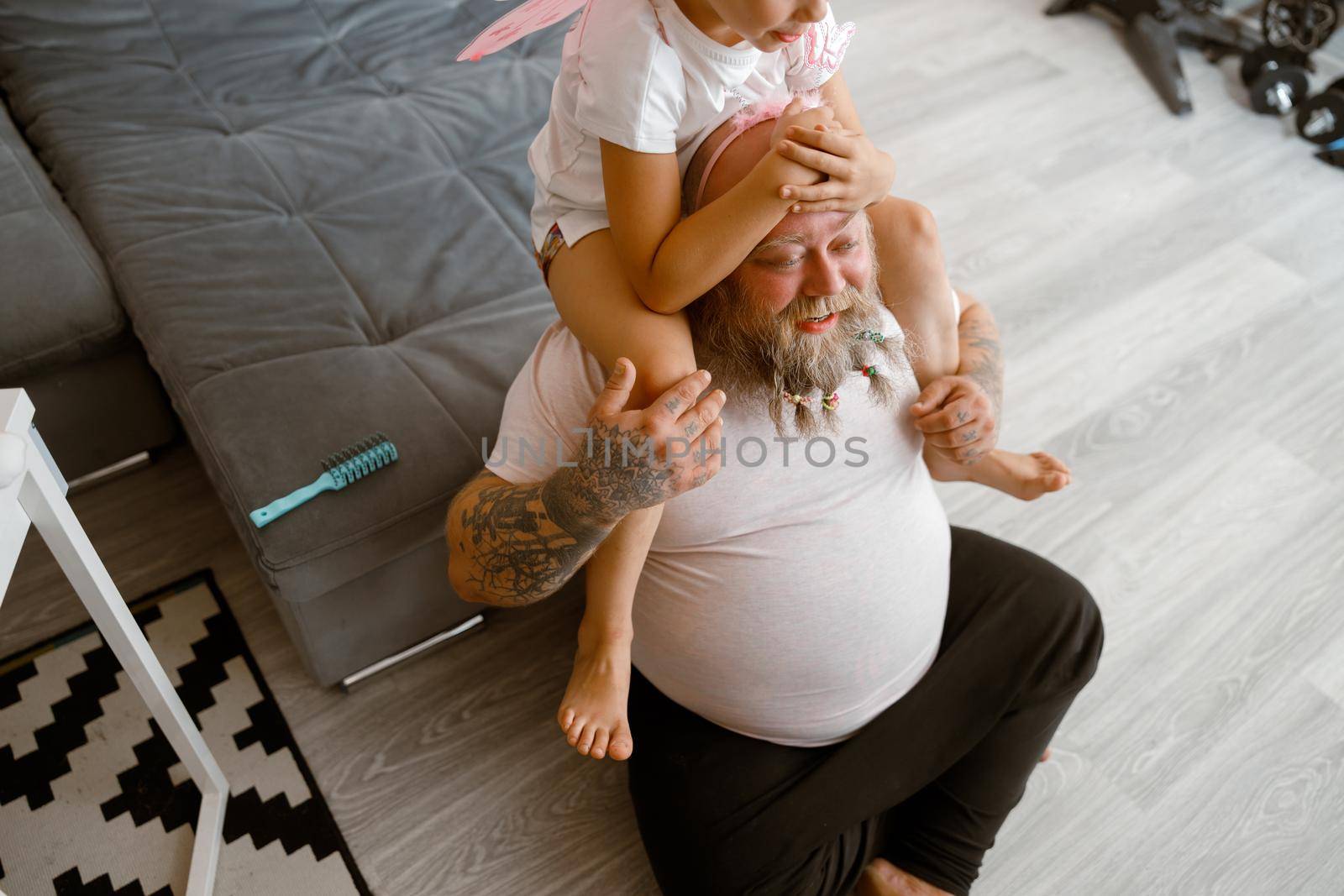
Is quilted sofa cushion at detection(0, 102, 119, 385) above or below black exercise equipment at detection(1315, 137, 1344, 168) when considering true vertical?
above

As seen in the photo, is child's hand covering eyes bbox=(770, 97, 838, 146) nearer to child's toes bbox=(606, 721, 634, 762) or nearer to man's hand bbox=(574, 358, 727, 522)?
man's hand bbox=(574, 358, 727, 522)

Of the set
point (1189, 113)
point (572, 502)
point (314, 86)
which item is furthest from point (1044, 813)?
point (1189, 113)

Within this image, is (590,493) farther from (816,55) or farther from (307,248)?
(307,248)

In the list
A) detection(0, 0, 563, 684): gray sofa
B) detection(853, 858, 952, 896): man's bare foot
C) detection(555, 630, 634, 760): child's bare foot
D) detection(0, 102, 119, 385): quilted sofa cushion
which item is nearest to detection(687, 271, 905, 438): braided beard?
detection(555, 630, 634, 760): child's bare foot

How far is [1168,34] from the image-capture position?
3010mm

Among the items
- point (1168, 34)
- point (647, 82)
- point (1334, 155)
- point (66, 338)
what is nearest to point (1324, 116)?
point (1334, 155)

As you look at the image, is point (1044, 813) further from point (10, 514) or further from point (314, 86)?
point (314, 86)

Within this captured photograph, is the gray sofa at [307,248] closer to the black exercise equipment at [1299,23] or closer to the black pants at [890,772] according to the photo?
the black pants at [890,772]

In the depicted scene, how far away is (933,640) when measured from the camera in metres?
1.33

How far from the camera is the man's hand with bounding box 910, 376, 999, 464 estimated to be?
121cm

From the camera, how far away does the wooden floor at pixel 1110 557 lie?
1.41 metres

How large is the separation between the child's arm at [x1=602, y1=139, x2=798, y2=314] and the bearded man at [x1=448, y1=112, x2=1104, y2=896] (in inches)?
2.8

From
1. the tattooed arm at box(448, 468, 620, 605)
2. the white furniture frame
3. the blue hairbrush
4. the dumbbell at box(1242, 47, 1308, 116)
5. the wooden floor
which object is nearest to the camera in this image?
the white furniture frame

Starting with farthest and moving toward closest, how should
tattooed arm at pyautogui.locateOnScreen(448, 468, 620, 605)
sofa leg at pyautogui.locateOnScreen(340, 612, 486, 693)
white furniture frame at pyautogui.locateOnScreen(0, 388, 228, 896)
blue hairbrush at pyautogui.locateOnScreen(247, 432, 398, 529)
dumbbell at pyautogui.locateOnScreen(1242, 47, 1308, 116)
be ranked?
1. dumbbell at pyautogui.locateOnScreen(1242, 47, 1308, 116)
2. sofa leg at pyautogui.locateOnScreen(340, 612, 486, 693)
3. blue hairbrush at pyautogui.locateOnScreen(247, 432, 398, 529)
4. tattooed arm at pyautogui.locateOnScreen(448, 468, 620, 605)
5. white furniture frame at pyautogui.locateOnScreen(0, 388, 228, 896)
